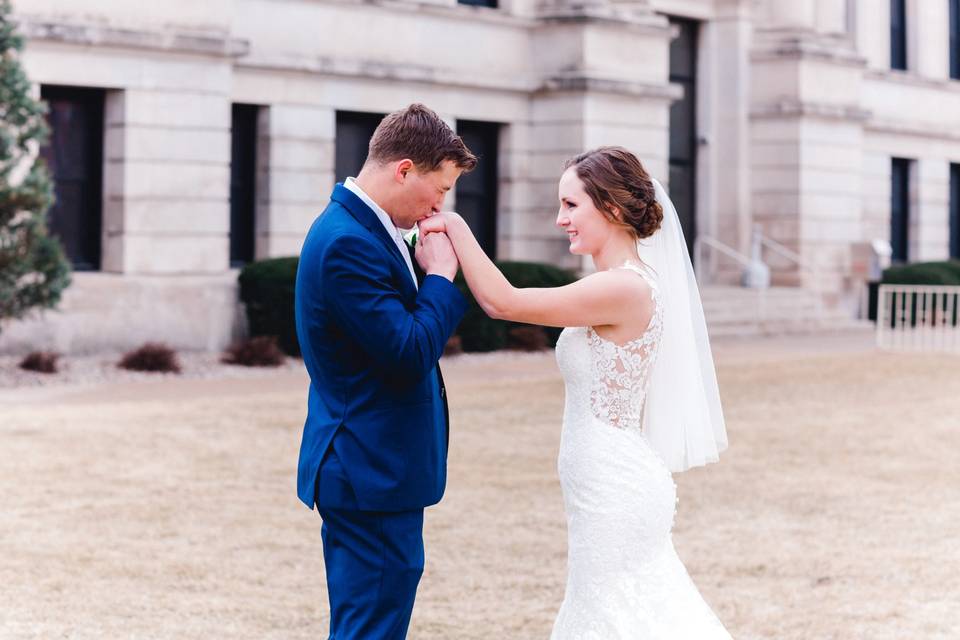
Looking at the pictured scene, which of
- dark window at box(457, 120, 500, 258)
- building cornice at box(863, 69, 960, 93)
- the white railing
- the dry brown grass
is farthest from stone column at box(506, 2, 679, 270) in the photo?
building cornice at box(863, 69, 960, 93)

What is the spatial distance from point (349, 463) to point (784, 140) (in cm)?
2661

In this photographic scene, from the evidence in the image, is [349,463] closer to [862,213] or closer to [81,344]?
[81,344]

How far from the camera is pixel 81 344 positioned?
18.3 metres

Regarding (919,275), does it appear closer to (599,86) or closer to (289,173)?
(599,86)

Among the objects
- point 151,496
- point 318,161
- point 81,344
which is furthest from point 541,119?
point 151,496

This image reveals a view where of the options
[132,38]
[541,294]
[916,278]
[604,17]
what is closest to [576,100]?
[604,17]

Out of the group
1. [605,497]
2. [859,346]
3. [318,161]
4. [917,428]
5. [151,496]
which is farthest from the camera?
[859,346]

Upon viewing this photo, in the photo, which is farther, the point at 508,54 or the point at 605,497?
the point at 508,54

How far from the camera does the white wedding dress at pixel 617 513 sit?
5098mm

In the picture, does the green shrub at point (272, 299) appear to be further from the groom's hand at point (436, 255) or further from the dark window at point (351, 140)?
the groom's hand at point (436, 255)

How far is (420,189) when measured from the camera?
449 centimetres

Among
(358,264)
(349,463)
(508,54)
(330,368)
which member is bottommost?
(349,463)

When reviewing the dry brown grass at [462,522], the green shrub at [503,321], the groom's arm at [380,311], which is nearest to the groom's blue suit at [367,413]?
the groom's arm at [380,311]

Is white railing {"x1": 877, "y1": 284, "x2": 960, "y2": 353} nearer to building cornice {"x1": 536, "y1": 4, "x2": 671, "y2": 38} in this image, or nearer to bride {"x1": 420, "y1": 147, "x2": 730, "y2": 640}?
building cornice {"x1": 536, "y1": 4, "x2": 671, "y2": 38}
